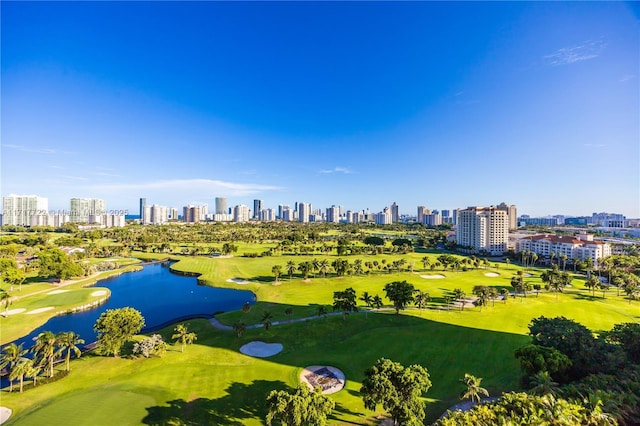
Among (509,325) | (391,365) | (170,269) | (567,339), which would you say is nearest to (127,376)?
(391,365)

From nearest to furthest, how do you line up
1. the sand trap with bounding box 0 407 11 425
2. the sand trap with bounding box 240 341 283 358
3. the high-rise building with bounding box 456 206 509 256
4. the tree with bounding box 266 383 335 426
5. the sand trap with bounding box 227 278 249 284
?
the tree with bounding box 266 383 335 426, the sand trap with bounding box 0 407 11 425, the sand trap with bounding box 240 341 283 358, the sand trap with bounding box 227 278 249 284, the high-rise building with bounding box 456 206 509 256

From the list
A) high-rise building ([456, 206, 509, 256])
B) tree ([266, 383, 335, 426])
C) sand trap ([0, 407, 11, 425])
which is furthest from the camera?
high-rise building ([456, 206, 509, 256])

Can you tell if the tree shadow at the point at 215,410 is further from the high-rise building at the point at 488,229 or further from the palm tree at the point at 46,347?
the high-rise building at the point at 488,229

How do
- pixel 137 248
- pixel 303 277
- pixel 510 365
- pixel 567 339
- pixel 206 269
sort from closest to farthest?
pixel 567 339 < pixel 510 365 < pixel 303 277 < pixel 206 269 < pixel 137 248

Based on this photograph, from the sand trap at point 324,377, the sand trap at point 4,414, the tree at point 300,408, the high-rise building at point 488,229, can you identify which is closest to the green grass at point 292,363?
the sand trap at point 4,414

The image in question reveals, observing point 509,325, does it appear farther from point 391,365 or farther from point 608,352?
point 391,365

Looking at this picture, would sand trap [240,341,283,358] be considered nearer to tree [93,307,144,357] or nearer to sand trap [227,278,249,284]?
tree [93,307,144,357]

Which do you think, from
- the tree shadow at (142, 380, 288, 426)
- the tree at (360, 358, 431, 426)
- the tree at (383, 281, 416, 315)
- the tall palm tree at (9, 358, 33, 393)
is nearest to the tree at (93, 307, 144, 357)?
the tall palm tree at (9, 358, 33, 393)
